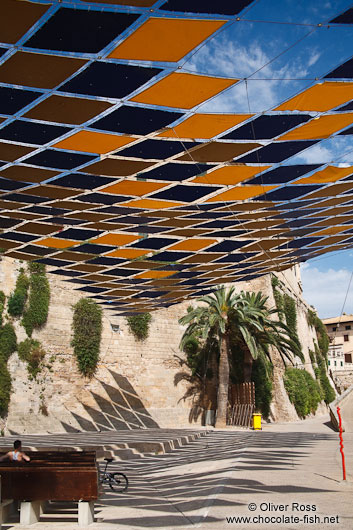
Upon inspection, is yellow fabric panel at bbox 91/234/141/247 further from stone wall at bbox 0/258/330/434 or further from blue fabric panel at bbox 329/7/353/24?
stone wall at bbox 0/258/330/434

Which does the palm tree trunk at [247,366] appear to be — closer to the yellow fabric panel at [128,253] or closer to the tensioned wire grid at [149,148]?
the tensioned wire grid at [149,148]

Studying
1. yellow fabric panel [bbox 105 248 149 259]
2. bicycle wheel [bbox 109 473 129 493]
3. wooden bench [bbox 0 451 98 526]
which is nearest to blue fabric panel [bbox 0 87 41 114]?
wooden bench [bbox 0 451 98 526]

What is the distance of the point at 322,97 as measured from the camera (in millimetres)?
7746

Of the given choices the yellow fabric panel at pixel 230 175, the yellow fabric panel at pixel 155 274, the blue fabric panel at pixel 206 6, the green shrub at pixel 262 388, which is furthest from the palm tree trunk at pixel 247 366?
the blue fabric panel at pixel 206 6

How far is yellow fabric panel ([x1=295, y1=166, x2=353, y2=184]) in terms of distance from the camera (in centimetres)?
1006

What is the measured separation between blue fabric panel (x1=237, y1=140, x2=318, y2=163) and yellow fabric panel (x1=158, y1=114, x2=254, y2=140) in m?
1.08

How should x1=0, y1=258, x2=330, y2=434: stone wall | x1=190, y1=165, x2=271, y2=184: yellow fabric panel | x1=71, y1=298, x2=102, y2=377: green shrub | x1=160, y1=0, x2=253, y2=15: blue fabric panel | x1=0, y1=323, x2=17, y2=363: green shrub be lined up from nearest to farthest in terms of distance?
x1=160, y1=0, x2=253, y2=15: blue fabric panel < x1=190, y1=165, x2=271, y2=184: yellow fabric panel < x1=0, y1=323, x2=17, y2=363: green shrub < x1=0, y1=258, x2=330, y2=434: stone wall < x1=71, y1=298, x2=102, y2=377: green shrub

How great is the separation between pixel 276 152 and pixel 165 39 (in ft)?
11.6

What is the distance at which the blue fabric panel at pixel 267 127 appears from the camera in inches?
322

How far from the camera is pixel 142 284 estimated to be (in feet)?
55.5

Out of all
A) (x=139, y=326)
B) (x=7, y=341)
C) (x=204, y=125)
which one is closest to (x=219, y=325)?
(x=139, y=326)

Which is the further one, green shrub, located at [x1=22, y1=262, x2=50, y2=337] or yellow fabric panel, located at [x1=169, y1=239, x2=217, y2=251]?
green shrub, located at [x1=22, y1=262, x2=50, y2=337]

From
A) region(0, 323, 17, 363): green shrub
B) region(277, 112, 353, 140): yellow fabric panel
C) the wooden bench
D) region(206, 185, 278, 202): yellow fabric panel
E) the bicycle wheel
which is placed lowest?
the bicycle wheel

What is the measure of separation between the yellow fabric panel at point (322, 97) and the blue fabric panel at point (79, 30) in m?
2.80
